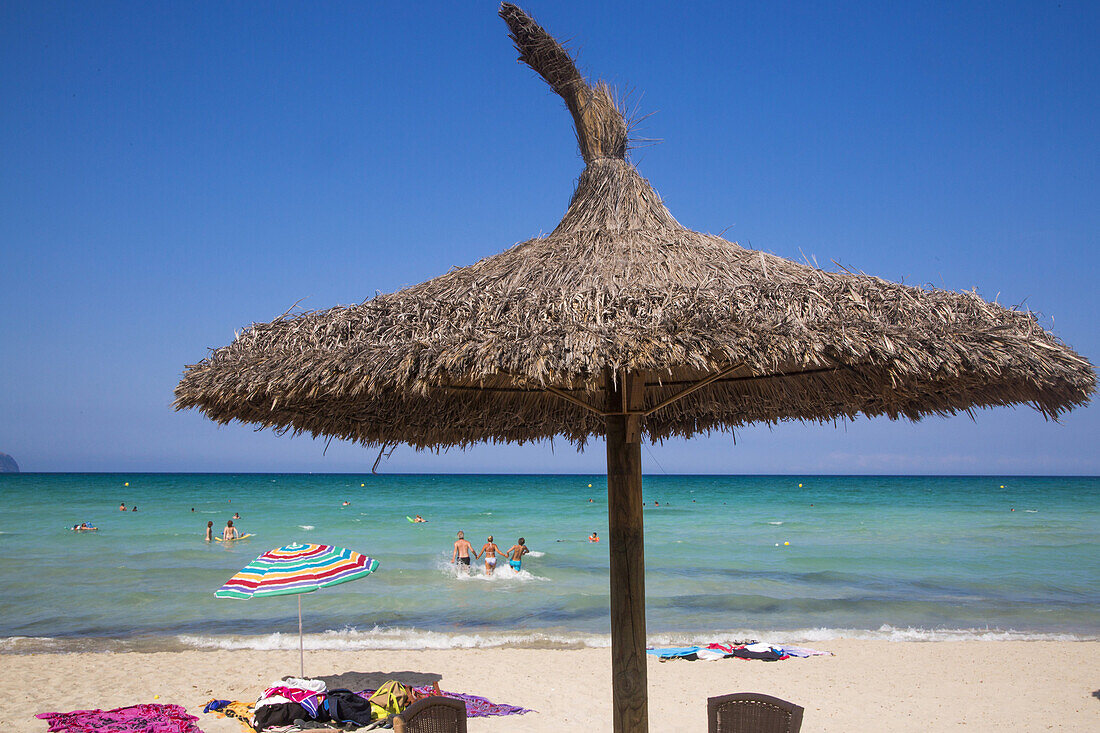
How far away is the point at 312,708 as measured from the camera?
5465mm

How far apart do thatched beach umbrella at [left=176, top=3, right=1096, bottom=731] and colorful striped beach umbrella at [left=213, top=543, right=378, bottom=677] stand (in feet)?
8.11

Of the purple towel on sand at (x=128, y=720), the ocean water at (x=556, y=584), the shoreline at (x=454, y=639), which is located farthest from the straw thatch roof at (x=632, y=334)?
the ocean water at (x=556, y=584)

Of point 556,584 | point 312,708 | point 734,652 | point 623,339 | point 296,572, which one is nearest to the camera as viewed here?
point 623,339

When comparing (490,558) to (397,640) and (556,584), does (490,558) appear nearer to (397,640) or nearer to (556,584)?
(556,584)

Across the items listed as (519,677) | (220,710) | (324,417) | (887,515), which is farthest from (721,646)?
(887,515)

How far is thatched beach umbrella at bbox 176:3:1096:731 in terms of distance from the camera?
2326 millimetres

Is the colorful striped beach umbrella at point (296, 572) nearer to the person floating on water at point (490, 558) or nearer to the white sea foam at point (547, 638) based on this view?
the white sea foam at point (547, 638)

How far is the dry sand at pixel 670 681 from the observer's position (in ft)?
18.7

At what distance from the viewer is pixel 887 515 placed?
101 feet

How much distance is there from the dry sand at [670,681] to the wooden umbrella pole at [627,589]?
2604 mm

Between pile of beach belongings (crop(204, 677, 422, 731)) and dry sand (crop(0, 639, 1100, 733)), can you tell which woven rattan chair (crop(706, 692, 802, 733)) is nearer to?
dry sand (crop(0, 639, 1100, 733))

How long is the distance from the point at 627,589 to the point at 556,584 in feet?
34.4

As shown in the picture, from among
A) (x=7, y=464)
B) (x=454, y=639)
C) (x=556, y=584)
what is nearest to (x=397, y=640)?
(x=454, y=639)

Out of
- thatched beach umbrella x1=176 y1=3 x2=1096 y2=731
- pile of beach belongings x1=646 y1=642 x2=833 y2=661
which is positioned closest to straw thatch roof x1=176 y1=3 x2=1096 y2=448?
thatched beach umbrella x1=176 y1=3 x2=1096 y2=731
